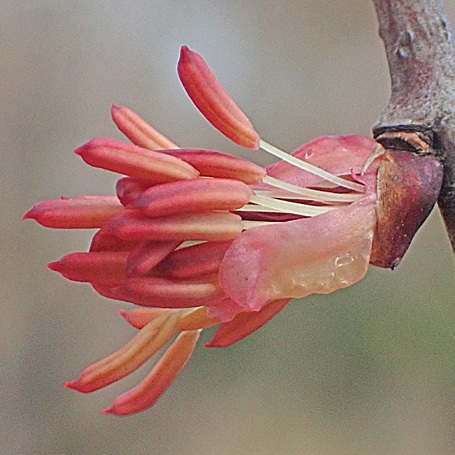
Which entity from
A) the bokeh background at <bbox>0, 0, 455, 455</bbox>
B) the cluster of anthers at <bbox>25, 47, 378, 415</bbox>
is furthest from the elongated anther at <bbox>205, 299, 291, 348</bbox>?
the bokeh background at <bbox>0, 0, 455, 455</bbox>

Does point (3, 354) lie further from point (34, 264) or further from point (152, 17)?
point (152, 17)

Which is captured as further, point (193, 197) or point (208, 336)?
point (208, 336)

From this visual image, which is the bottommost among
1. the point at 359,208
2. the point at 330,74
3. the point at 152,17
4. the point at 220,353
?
the point at 220,353

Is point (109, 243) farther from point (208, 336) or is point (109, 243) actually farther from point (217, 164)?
point (208, 336)

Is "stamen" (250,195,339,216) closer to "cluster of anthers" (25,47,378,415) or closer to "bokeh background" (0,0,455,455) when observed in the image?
"cluster of anthers" (25,47,378,415)

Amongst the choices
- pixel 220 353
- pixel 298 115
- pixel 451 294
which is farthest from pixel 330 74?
pixel 220 353

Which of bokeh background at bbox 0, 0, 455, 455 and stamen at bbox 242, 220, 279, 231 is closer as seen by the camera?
stamen at bbox 242, 220, 279, 231

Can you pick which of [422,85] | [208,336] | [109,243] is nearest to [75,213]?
[109,243]

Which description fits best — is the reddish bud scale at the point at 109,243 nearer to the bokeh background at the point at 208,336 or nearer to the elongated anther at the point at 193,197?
the elongated anther at the point at 193,197
